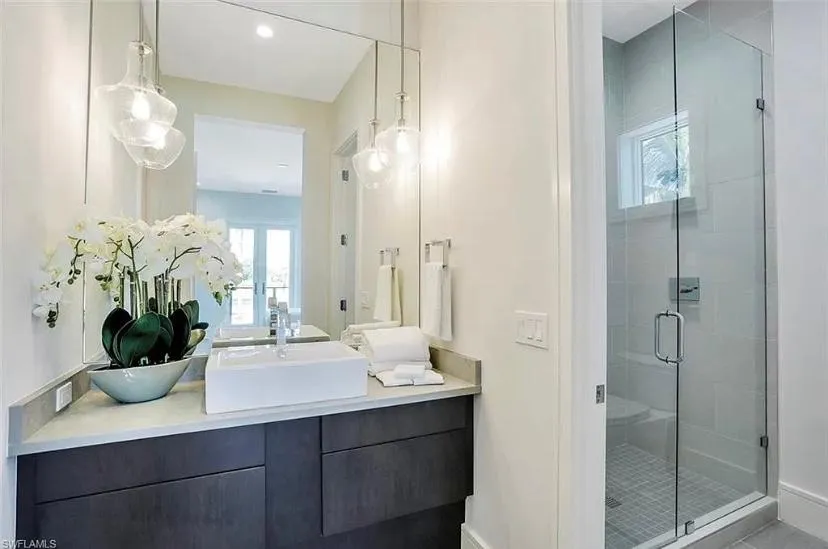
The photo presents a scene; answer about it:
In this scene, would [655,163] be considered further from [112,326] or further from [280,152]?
[112,326]

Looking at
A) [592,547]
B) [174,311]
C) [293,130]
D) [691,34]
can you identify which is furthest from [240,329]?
[691,34]

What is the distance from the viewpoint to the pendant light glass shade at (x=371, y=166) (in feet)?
6.70

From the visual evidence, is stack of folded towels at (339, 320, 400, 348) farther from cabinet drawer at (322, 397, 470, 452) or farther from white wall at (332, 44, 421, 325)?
cabinet drawer at (322, 397, 470, 452)

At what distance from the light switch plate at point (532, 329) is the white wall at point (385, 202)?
2.49 feet

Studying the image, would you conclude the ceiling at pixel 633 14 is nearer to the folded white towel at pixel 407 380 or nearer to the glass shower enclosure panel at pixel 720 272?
the glass shower enclosure panel at pixel 720 272

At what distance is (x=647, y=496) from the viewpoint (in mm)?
2119

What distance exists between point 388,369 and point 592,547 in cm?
95

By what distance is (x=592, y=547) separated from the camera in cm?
121

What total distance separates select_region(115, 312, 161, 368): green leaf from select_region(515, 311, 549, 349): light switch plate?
1244 millimetres

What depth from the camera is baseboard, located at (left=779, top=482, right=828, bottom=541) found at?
1842 mm

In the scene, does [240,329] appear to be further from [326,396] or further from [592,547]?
[592,547]

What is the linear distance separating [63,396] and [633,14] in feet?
11.1

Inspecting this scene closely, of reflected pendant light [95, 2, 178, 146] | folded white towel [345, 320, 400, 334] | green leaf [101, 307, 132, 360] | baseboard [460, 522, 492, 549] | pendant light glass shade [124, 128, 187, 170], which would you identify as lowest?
baseboard [460, 522, 492, 549]

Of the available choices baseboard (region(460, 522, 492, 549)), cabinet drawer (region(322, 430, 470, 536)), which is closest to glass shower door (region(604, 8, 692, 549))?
baseboard (region(460, 522, 492, 549))
